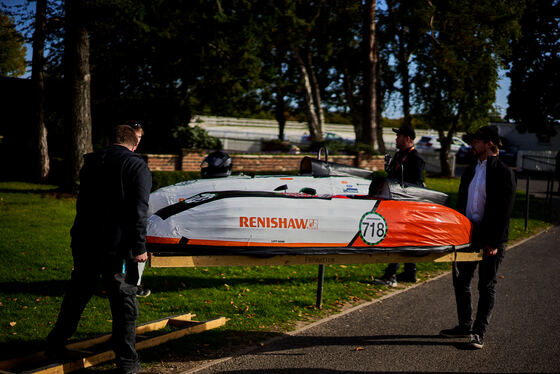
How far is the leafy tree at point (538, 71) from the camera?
121 feet

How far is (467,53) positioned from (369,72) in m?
5.08

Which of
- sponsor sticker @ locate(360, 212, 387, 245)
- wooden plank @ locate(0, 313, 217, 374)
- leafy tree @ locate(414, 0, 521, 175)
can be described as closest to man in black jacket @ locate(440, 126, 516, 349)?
sponsor sticker @ locate(360, 212, 387, 245)

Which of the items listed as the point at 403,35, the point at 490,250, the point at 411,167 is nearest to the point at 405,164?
the point at 411,167

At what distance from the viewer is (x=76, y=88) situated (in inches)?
575

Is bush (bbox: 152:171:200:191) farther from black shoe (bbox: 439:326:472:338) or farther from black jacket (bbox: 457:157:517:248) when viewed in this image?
black jacket (bbox: 457:157:517:248)

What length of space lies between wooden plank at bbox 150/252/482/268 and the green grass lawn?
83 cm

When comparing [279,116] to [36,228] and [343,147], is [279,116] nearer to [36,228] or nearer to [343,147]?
[343,147]

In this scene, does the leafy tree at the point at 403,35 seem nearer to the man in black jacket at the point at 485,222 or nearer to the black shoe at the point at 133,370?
the man in black jacket at the point at 485,222

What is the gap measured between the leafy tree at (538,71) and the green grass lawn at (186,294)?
33874mm

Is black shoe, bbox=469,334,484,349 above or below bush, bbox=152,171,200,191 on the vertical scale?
below

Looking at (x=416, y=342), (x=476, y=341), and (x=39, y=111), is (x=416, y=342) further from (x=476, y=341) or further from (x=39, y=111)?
(x=39, y=111)

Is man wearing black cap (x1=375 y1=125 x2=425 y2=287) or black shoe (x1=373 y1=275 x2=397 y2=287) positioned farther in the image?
black shoe (x1=373 y1=275 x2=397 y2=287)

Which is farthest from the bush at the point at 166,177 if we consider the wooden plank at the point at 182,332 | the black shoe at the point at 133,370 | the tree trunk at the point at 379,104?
the tree trunk at the point at 379,104

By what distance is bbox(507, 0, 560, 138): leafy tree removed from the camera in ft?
121
